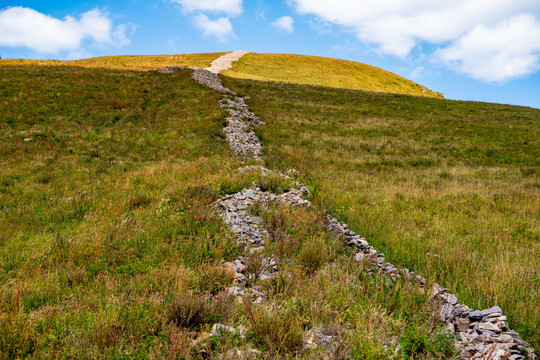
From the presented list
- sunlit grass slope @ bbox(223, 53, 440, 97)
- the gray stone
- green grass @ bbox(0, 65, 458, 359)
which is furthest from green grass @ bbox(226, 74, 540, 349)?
sunlit grass slope @ bbox(223, 53, 440, 97)

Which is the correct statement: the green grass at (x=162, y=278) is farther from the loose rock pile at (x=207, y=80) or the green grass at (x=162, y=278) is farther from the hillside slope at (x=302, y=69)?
the hillside slope at (x=302, y=69)

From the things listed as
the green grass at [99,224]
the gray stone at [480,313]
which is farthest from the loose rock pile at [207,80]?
the gray stone at [480,313]

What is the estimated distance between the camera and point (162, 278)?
411 cm

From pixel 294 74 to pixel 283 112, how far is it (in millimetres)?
34018

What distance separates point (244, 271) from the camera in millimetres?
4836

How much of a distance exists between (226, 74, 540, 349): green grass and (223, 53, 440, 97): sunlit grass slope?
70.9ft

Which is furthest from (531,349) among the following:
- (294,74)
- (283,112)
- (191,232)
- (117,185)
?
(294,74)

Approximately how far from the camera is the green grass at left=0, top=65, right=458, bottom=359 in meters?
3.09

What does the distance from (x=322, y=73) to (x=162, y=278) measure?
66.2m

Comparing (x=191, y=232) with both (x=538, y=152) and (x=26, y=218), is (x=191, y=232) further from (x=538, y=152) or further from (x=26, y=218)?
(x=538, y=152)

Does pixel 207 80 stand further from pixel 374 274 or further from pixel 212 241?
pixel 374 274

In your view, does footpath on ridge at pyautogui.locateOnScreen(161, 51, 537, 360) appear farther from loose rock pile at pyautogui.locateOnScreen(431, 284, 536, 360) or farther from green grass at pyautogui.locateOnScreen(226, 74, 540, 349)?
green grass at pyautogui.locateOnScreen(226, 74, 540, 349)

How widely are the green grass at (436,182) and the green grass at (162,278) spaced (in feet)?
4.79

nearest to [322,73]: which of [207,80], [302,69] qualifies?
[302,69]
